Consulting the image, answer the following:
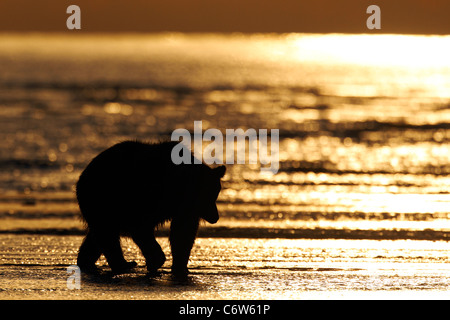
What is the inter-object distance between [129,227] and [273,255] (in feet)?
6.24

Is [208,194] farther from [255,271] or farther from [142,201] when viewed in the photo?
[255,271]

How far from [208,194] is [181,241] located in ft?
1.97

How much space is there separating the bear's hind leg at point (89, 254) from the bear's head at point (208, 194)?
116cm

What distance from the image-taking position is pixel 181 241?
34.3 ft

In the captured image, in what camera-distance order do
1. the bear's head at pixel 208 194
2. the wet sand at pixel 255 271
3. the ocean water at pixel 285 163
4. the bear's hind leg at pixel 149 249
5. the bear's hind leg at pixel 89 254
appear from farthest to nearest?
the ocean water at pixel 285 163, the bear's head at pixel 208 194, the bear's hind leg at pixel 89 254, the bear's hind leg at pixel 149 249, the wet sand at pixel 255 271

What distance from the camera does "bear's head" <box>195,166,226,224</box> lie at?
10.6 metres

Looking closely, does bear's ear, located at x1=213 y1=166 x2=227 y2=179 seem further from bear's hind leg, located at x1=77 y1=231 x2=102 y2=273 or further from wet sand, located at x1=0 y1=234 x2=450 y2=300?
bear's hind leg, located at x1=77 y1=231 x2=102 y2=273

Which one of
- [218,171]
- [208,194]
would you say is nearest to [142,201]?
[208,194]

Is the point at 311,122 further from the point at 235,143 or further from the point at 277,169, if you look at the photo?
the point at 277,169

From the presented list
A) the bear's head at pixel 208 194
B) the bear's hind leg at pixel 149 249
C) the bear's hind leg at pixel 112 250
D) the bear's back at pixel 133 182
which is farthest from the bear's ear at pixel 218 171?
the bear's hind leg at pixel 112 250

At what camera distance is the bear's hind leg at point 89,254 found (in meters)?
10.5

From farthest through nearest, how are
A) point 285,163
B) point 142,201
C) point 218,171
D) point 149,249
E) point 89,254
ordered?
point 285,163
point 218,171
point 89,254
point 142,201
point 149,249

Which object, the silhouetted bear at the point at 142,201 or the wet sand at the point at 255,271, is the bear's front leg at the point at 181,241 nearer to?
the silhouetted bear at the point at 142,201

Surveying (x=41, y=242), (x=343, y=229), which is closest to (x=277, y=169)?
(x=343, y=229)
